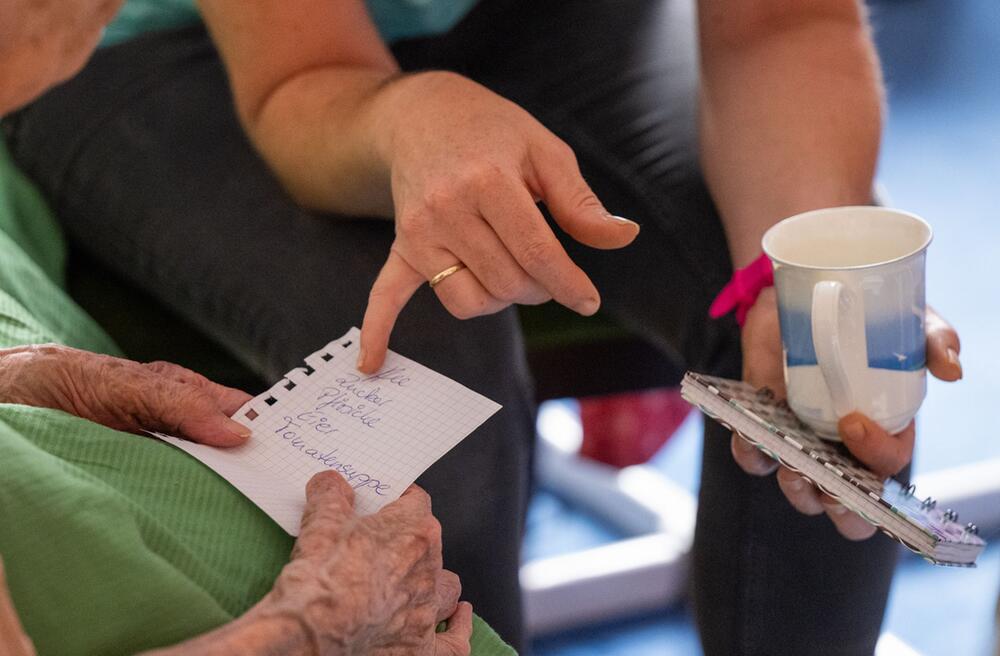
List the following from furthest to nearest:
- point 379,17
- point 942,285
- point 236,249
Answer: point 942,285 < point 379,17 < point 236,249

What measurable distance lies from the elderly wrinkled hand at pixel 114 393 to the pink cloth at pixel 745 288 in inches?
15.1

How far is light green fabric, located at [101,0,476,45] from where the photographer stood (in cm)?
115

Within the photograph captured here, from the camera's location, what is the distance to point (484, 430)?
869mm

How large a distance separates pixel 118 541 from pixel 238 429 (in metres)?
0.14

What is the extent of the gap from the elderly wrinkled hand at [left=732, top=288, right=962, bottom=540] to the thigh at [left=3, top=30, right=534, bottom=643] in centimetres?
19

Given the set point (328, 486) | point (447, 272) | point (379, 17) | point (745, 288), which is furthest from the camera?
point (379, 17)

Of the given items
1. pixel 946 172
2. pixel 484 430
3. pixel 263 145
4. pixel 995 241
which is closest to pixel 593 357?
pixel 484 430

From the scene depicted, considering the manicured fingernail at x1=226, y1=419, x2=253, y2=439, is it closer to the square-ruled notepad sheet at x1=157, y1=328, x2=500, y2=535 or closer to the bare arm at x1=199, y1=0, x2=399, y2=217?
the square-ruled notepad sheet at x1=157, y1=328, x2=500, y2=535

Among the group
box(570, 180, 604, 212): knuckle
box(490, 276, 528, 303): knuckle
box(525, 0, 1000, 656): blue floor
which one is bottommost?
box(525, 0, 1000, 656): blue floor

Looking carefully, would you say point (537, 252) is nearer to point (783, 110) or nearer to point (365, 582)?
point (365, 582)

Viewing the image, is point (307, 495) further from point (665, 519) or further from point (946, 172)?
point (946, 172)

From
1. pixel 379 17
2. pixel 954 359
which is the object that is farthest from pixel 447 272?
pixel 379 17

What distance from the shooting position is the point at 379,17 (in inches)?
45.5

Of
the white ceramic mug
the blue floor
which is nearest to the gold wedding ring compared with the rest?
the white ceramic mug
